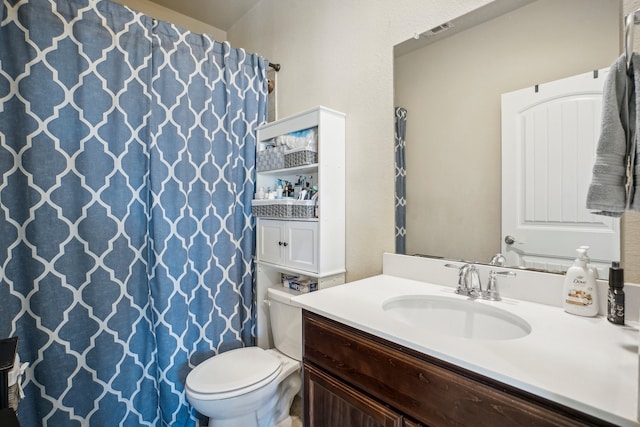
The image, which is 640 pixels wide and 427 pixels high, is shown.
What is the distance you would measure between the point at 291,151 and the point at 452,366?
1.23 meters

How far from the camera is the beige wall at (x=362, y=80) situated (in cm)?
140

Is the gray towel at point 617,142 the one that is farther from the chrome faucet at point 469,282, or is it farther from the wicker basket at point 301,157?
the wicker basket at point 301,157

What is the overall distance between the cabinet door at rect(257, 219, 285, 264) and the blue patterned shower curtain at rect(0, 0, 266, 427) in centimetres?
10

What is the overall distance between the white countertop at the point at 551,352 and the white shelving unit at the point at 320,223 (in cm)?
50

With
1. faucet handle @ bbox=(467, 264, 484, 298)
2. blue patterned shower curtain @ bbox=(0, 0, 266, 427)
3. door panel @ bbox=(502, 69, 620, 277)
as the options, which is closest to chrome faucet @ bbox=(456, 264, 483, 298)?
faucet handle @ bbox=(467, 264, 484, 298)

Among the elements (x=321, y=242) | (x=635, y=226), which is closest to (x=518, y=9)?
(x=635, y=226)

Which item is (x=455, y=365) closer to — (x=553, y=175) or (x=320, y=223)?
(x=553, y=175)

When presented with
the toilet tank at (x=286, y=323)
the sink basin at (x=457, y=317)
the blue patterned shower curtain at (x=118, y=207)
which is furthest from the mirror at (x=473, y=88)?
the blue patterned shower curtain at (x=118, y=207)

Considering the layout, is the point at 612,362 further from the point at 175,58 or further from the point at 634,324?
the point at 175,58

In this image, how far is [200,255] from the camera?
1713mm

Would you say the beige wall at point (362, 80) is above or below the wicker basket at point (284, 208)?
above

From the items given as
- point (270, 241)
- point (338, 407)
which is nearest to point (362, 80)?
point (270, 241)

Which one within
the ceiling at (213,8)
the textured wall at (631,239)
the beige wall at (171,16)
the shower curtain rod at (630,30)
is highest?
the ceiling at (213,8)

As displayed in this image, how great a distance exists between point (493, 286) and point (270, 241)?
1167 millimetres
